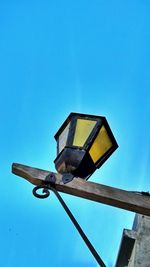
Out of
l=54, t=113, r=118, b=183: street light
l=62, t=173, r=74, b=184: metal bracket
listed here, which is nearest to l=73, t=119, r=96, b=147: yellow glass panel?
l=54, t=113, r=118, b=183: street light

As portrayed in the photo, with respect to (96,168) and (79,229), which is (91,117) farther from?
(79,229)

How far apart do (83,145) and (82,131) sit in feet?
0.42

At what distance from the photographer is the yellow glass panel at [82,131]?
2.19 meters

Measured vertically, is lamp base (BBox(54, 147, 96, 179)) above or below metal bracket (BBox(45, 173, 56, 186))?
above

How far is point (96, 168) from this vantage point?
2.23m

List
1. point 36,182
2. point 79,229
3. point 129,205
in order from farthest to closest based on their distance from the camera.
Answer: point 36,182, point 129,205, point 79,229

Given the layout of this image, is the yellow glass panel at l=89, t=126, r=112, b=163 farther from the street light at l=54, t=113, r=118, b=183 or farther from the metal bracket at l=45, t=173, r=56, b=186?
the metal bracket at l=45, t=173, r=56, b=186

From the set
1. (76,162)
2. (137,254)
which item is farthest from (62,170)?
(137,254)

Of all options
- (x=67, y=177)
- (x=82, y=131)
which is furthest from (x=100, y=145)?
(x=67, y=177)

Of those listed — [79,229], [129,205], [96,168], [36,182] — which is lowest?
[79,229]

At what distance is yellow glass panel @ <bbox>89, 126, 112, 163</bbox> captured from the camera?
2.20 m

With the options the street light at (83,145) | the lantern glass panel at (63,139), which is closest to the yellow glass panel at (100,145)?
the street light at (83,145)

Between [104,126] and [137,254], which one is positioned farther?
[137,254]

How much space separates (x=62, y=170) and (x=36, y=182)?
0.56 feet
